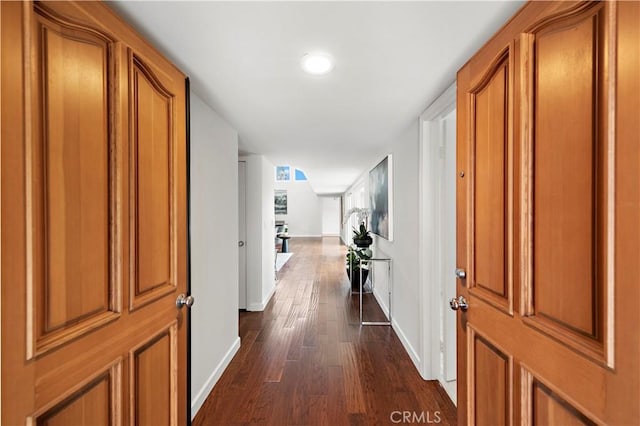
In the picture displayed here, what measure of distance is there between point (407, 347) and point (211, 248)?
2.03 m

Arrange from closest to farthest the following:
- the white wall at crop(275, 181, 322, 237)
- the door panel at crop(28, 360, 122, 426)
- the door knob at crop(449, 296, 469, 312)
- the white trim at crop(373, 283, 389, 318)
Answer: the door panel at crop(28, 360, 122, 426), the door knob at crop(449, 296, 469, 312), the white trim at crop(373, 283, 389, 318), the white wall at crop(275, 181, 322, 237)

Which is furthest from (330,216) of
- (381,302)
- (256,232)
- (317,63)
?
(317,63)

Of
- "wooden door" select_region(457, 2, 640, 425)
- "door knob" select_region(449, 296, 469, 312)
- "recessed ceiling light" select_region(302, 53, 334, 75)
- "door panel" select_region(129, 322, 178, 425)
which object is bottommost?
"door panel" select_region(129, 322, 178, 425)

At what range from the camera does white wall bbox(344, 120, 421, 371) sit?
2.48m

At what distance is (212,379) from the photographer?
215 cm

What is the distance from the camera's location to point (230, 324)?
2592 millimetres

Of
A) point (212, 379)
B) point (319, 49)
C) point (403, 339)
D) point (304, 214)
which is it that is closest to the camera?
point (319, 49)

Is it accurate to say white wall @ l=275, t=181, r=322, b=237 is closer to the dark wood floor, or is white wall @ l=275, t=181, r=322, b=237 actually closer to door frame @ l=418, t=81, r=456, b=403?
the dark wood floor

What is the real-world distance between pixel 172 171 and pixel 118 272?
532 millimetres

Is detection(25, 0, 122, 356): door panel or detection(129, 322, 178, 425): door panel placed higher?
detection(25, 0, 122, 356): door panel

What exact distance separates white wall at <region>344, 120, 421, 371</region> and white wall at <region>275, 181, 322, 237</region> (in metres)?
10.9

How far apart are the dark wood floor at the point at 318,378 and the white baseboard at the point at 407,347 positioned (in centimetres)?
5

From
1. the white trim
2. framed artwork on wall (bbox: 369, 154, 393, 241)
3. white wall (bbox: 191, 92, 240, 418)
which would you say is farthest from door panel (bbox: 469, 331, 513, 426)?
the white trim

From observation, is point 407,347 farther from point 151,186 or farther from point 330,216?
point 330,216
